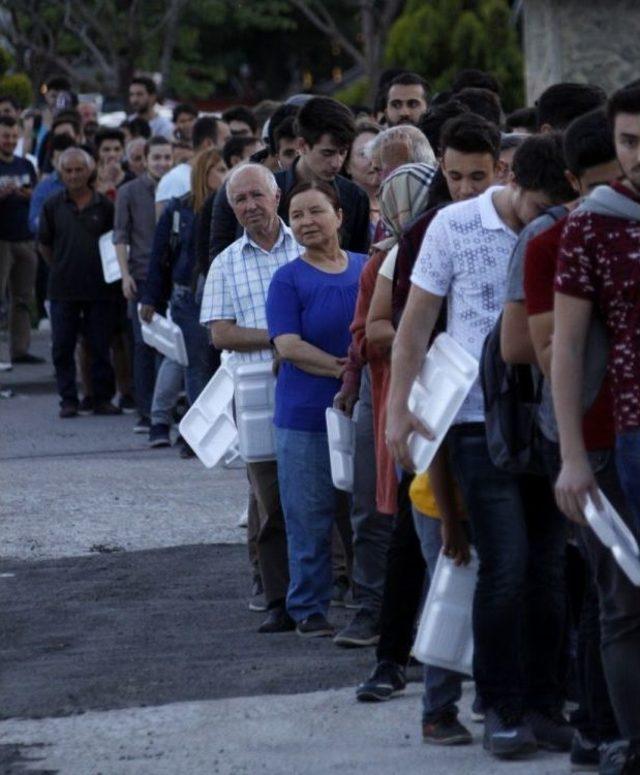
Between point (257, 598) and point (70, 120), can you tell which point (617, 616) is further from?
point (70, 120)

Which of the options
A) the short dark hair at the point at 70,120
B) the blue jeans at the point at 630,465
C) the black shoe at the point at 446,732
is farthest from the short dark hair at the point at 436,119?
the short dark hair at the point at 70,120

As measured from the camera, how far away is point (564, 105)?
7820 millimetres

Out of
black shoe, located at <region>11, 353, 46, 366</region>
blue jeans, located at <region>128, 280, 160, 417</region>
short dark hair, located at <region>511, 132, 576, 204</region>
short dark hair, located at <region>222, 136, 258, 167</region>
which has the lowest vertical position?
black shoe, located at <region>11, 353, 46, 366</region>

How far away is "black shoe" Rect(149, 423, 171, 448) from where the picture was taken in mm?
14820

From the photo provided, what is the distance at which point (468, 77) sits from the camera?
12820 millimetres

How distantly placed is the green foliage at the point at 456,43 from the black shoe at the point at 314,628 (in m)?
17.8

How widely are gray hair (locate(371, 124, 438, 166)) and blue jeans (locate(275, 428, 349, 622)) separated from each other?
3.68 ft

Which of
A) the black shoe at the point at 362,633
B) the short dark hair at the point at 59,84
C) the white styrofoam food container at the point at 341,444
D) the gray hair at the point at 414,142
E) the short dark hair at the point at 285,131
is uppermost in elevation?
the gray hair at the point at 414,142

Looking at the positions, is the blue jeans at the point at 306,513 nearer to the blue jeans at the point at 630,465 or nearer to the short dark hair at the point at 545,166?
the short dark hair at the point at 545,166

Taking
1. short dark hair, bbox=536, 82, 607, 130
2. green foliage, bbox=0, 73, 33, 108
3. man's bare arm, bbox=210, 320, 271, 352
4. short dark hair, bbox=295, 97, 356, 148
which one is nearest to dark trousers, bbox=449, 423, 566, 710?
short dark hair, bbox=536, 82, 607, 130

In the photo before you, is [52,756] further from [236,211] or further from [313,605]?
[236,211]

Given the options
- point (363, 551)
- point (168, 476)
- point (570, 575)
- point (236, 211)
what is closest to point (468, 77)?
point (168, 476)

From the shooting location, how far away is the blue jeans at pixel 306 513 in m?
8.68

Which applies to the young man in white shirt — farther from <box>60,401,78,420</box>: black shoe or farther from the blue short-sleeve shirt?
<box>60,401,78,420</box>: black shoe
